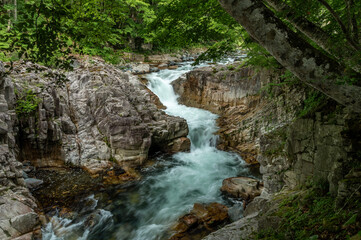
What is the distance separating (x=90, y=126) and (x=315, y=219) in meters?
11.2

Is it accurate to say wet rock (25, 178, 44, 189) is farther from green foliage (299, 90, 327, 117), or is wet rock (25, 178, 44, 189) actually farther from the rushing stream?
green foliage (299, 90, 327, 117)

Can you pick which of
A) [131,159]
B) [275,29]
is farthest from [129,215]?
[275,29]

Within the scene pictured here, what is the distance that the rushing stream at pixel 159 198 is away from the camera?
7230mm

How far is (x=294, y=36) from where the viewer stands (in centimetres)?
255

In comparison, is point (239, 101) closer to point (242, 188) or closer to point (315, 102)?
point (242, 188)

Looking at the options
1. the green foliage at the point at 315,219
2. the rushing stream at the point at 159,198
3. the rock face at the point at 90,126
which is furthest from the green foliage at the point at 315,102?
the rock face at the point at 90,126

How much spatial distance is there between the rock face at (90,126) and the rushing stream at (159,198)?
1.30 meters

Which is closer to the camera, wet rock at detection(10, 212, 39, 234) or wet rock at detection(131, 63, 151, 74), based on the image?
wet rock at detection(10, 212, 39, 234)

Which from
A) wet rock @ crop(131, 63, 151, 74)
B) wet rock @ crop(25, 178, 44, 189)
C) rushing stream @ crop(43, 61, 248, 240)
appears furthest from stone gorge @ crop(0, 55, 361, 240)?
wet rock @ crop(131, 63, 151, 74)

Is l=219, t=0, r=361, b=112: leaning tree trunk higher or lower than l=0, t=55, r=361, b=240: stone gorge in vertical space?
higher

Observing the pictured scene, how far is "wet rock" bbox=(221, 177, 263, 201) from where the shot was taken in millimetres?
8531

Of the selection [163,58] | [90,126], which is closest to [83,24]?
[90,126]

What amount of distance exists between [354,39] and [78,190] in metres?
10.1

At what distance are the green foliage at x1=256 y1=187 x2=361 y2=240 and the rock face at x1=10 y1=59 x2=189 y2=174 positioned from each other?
8.44 m
